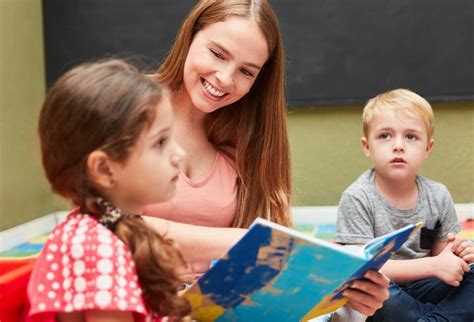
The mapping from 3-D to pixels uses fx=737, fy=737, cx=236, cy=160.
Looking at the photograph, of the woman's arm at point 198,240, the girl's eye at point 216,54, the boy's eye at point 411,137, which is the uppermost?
the girl's eye at point 216,54

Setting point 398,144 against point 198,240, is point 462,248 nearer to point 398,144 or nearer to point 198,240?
point 398,144

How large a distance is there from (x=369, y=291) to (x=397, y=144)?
70 cm

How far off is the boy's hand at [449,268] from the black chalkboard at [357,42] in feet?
5.68

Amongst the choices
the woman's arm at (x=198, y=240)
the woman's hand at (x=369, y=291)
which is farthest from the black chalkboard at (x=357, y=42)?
the woman's hand at (x=369, y=291)

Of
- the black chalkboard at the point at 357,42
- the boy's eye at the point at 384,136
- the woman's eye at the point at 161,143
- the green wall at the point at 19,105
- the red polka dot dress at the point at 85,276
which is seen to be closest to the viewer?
the red polka dot dress at the point at 85,276

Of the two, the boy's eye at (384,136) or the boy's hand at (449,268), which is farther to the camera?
the boy's eye at (384,136)

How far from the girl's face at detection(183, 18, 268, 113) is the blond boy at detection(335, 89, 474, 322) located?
0.50 meters

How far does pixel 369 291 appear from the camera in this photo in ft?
3.99

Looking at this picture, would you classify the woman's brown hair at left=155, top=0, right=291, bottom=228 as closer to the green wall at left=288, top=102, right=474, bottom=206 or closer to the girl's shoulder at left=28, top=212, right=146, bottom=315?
the girl's shoulder at left=28, top=212, right=146, bottom=315

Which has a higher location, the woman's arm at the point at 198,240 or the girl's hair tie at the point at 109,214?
the girl's hair tie at the point at 109,214

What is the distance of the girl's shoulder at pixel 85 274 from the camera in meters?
0.85

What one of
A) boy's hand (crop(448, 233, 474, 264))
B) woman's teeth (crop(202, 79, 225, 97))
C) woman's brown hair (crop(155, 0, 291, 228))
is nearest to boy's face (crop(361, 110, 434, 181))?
boy's hand (crop(448, 233, 474, 264))

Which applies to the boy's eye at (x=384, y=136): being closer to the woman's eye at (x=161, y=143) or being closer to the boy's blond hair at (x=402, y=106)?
the boy's blond hair at (x=402, y=106)

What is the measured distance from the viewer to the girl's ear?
0.91m
